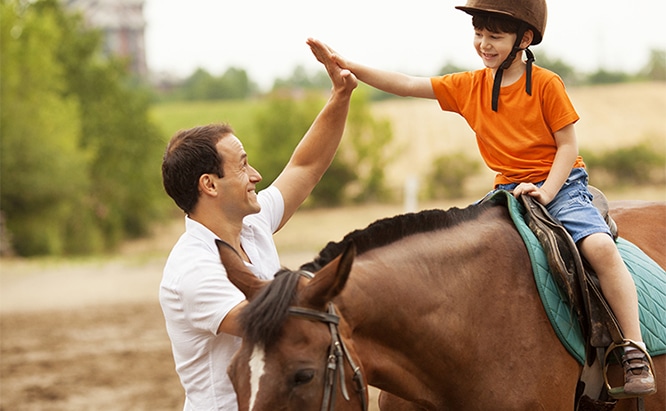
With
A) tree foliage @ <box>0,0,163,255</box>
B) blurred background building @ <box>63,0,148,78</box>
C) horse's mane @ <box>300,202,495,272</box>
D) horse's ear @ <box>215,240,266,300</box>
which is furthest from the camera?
blurred background building @ <box>63,0,148,78</box>

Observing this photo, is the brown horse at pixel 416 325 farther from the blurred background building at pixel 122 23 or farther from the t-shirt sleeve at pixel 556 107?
the blurred background building at pixel 122 23

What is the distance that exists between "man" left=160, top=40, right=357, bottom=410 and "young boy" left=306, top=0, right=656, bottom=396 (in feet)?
2.91

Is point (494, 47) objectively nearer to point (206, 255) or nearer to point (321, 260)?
point (321, 260)

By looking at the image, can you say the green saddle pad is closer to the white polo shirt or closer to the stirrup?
the stirrup

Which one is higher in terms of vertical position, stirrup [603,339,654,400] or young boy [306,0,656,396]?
young boy [306,0,656,396]

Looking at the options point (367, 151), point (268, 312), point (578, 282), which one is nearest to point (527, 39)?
point (578, 282)

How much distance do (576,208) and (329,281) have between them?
1114 mm

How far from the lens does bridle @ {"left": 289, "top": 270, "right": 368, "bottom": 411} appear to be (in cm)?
199

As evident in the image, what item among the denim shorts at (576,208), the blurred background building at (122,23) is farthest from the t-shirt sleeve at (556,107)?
the blurred background building at (122,23)

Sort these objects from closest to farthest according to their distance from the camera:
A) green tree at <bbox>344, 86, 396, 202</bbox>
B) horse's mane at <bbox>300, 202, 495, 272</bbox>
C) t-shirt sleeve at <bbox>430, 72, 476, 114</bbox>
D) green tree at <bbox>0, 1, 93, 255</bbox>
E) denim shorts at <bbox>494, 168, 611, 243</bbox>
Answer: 1. horse's mane at <bbox>300, 202, 495, 272</bbox>
2. denim shorts at <bbox>494, 168, 611, 243</bbox>
3. t-shirt sleeve at <bbox>430, 72, 476, 114</bbox>
4. green tree at <bbox>0, 1, 93, 255</bbox>
5. green tree at <bbox>344, 86, 396, 202</bbox>

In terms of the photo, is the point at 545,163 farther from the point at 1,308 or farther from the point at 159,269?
the point at 159,269

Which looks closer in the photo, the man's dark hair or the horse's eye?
the horse's eye

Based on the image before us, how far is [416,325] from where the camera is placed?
236 centimetres

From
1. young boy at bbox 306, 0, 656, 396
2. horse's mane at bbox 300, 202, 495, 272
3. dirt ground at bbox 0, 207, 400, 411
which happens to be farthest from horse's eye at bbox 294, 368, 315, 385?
dirt ground at bbox 0, 207, 400, 411
